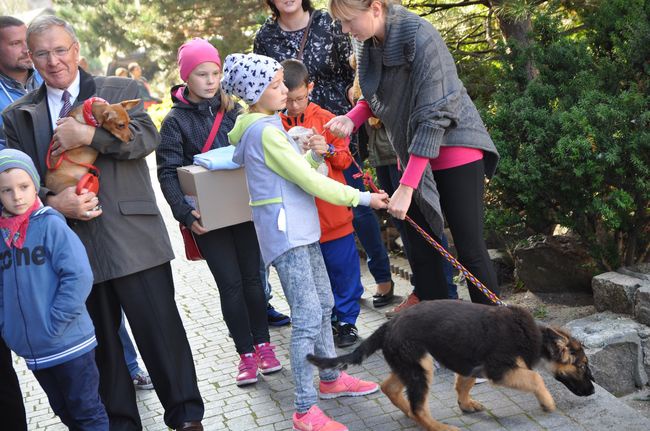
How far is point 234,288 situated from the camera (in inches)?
188

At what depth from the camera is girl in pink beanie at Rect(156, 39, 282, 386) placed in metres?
4.64

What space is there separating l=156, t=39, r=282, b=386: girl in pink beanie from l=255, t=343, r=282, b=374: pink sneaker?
9cm

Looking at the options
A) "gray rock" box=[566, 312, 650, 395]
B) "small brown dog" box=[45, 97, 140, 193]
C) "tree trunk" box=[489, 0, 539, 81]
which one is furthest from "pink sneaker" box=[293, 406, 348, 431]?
"tree trunk" box=[489, 0, 539, 81]

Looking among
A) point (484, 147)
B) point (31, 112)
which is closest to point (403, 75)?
point (484, 147)

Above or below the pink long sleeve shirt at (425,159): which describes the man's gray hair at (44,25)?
above

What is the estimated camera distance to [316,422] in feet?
13.2

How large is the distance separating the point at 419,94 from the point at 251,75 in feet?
2.78

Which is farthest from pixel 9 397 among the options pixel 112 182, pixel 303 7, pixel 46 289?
pixel 303 7

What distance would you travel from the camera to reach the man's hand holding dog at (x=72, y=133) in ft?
12.1

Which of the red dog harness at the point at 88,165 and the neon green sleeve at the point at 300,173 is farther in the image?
the neon green sleeve at the point at 300,173

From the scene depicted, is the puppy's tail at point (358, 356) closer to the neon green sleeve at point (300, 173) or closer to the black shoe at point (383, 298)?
the neon green sleeve at point (300, 173)

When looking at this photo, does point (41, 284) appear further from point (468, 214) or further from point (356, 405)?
point (468, 214)

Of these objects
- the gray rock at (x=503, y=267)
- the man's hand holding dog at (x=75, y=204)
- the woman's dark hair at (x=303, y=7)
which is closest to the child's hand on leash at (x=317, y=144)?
the man's hand holding dog at (x=75, y=204)

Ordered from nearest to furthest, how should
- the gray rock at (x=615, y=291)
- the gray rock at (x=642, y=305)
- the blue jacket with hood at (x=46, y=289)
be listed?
the blue jacket with hood at (x=46, y=289)
the gray rock at (x=642, y=305)
the gray rock at (x=615, y=291)
